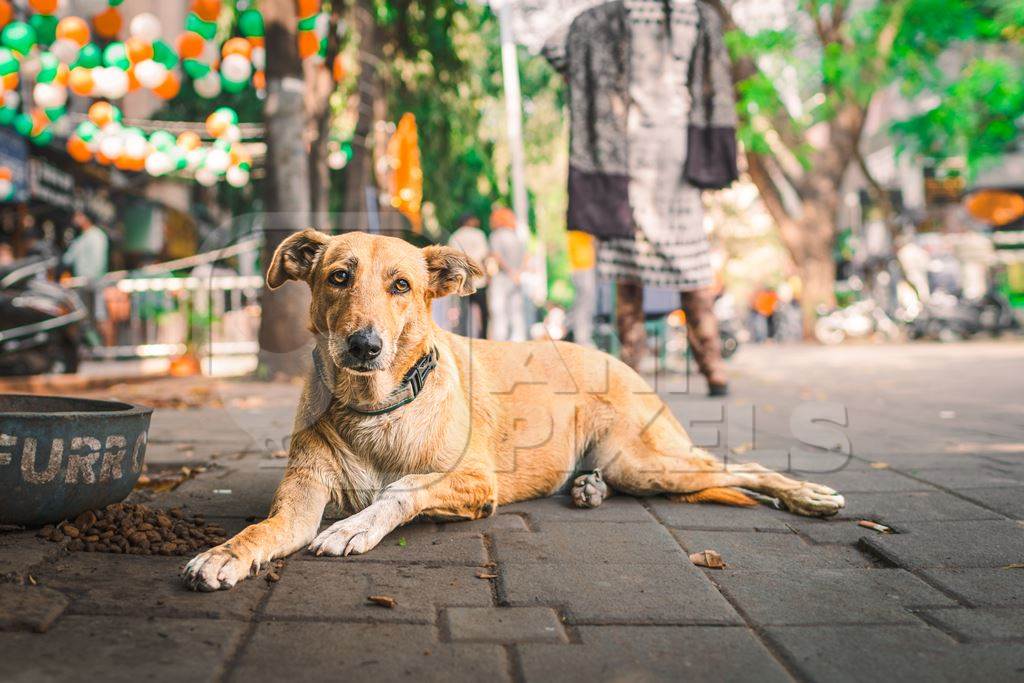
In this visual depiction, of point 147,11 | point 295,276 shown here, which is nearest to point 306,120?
point 295,276

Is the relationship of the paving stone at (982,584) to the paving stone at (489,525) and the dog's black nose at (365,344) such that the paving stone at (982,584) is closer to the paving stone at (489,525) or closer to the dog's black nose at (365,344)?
the paving stone at (489,525)

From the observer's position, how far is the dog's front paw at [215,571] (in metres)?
2.17

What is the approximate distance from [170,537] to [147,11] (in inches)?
744

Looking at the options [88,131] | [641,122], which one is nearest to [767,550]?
[641,122]

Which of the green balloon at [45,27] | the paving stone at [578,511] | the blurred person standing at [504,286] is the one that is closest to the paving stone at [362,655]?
the paving stone at [578,511]

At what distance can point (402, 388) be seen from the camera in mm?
3000

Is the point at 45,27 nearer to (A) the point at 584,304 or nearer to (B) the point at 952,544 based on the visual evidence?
(A) the point at 584,304

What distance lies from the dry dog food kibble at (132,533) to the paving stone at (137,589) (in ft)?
0.15

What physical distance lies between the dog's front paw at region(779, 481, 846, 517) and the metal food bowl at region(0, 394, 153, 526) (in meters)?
2.42

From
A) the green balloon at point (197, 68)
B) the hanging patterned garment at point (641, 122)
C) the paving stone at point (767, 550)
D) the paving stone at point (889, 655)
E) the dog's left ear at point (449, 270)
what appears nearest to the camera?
the paving stone at point (889, 655)

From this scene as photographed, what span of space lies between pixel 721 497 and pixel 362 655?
1.99m

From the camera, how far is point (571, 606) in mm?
2150

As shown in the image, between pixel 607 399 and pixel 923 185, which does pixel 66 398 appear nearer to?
pixel 607 399

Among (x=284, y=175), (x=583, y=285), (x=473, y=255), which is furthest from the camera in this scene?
(x=583, y=285)
